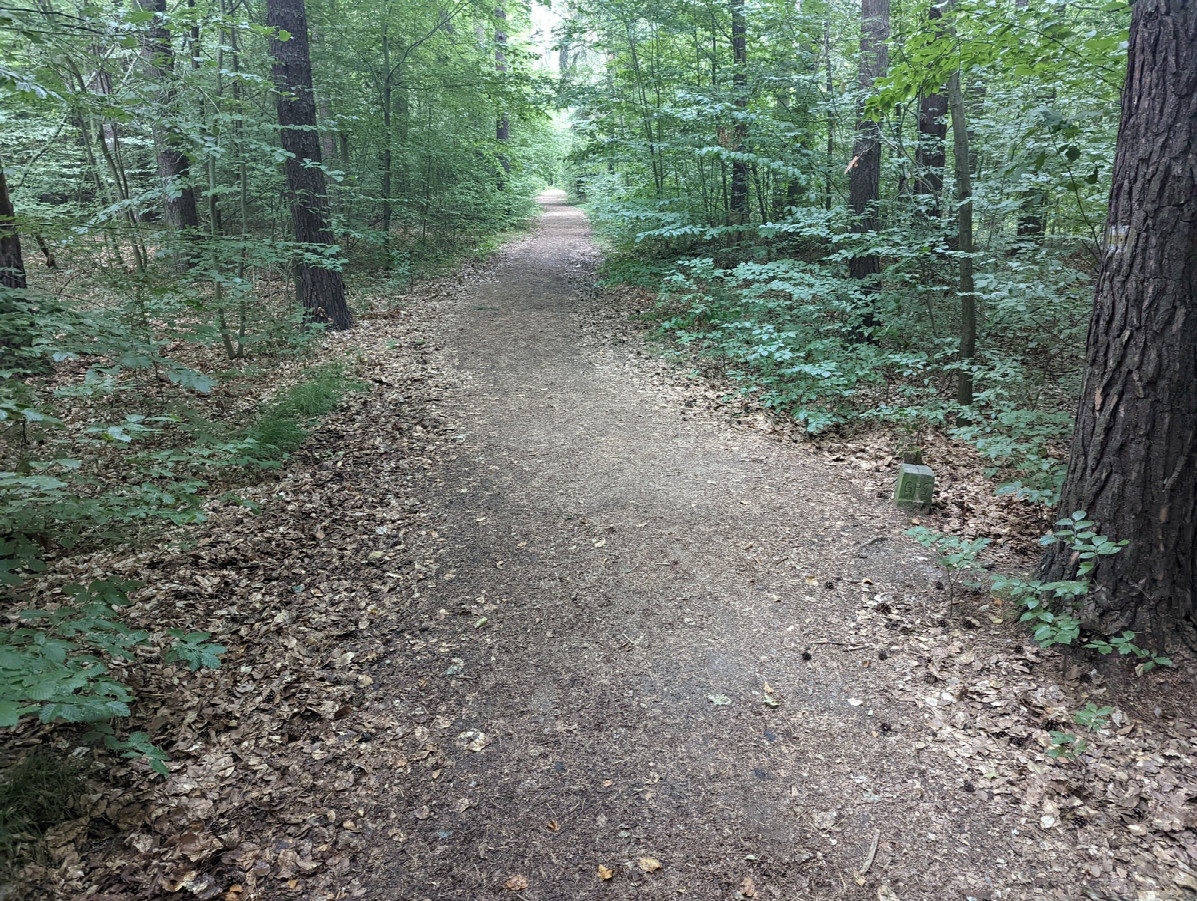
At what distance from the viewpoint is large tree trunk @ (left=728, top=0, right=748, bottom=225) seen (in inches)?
383

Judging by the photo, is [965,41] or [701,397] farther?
[701,397]

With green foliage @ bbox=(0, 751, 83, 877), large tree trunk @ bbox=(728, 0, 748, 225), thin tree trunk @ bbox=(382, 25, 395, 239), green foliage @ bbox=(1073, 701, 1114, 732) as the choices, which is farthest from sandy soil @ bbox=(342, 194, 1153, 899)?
thin tree trunk @ bbox=(382, 25, 395, 239)

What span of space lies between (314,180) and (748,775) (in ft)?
32.0

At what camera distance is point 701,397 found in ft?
25.9

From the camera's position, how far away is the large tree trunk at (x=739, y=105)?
9727 millimetres

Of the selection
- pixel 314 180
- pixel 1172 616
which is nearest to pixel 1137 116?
pixel 1172 616

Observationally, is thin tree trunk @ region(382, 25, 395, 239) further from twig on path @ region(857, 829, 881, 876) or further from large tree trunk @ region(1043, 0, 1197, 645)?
twig on path @ region(857, 829, 881, 876)

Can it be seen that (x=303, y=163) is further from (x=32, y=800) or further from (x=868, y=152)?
(x=32, y=800)

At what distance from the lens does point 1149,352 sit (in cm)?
315

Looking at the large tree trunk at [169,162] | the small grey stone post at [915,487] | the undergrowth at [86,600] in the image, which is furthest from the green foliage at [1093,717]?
the large tree trunk at [169,162]

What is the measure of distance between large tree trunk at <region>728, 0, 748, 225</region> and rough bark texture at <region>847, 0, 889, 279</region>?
1594 mm

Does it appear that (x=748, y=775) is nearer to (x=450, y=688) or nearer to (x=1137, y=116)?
(x=450, y=688)

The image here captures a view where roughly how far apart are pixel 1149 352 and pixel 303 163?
9.79 meters

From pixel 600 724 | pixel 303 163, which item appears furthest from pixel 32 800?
pixel 303 163
